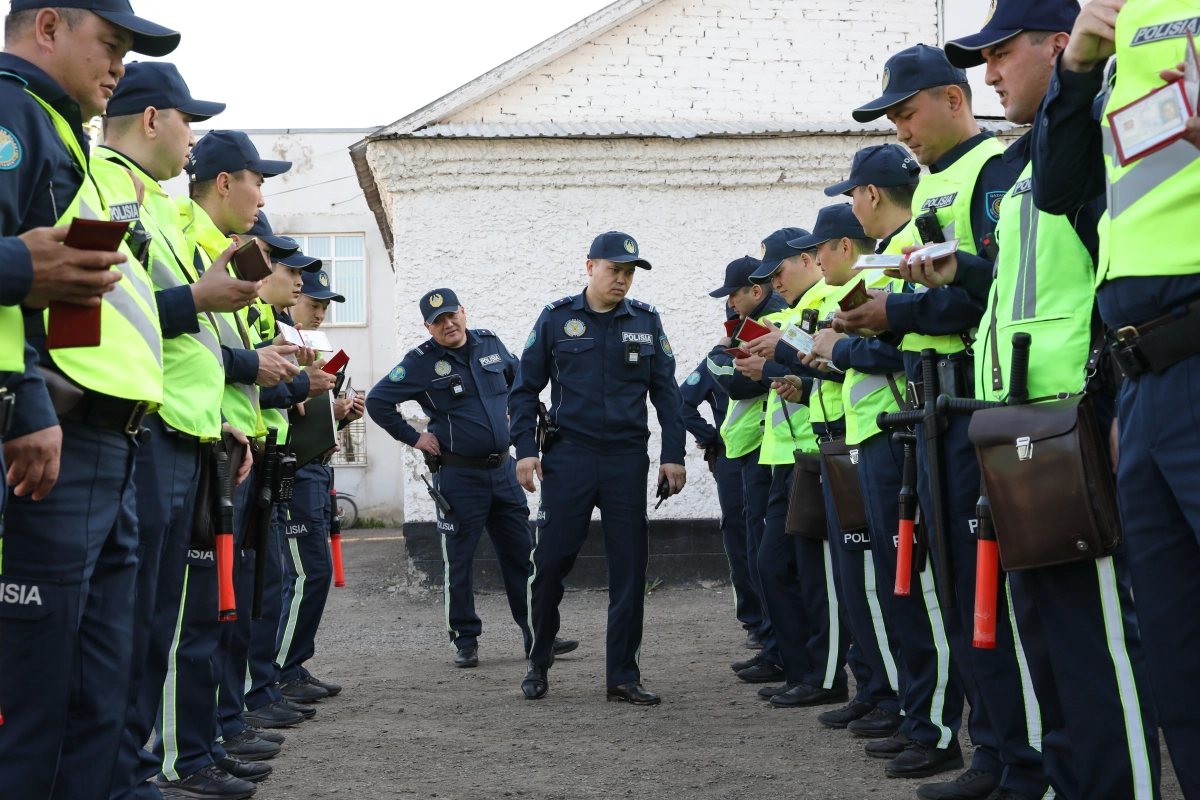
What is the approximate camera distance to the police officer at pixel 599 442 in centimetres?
654

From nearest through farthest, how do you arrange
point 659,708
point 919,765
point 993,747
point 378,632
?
point 993,747 → point 919,765 → point 659,708 → point 378,632

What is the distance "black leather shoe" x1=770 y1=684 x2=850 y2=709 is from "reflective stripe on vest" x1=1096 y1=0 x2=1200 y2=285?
13.1 feet

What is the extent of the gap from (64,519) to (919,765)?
3256mm

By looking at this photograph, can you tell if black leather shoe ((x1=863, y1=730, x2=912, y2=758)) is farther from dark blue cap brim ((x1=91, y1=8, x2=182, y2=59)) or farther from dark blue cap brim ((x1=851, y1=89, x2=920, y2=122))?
dark blue cap brim ((x1=91, y1=8, x2=182, y2=59))

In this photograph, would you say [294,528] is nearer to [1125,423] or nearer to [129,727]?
[129,727]

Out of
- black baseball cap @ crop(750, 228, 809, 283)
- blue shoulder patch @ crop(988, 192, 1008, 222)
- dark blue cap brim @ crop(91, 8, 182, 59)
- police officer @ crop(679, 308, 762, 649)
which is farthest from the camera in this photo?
police officer @ crop(679, 308, 762, 649)

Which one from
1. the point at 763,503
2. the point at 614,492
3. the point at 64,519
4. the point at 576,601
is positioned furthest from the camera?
the point at 576,601

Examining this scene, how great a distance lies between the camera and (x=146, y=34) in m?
3.03

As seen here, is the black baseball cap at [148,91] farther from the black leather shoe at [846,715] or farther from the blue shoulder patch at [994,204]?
the black leather shoe at [846,715]

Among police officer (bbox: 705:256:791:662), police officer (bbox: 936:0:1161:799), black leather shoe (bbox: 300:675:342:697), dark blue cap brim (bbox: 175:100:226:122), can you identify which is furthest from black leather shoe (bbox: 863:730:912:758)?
dark blue cap brim (bbox: 175:100:226:122)

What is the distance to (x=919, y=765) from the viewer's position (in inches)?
176

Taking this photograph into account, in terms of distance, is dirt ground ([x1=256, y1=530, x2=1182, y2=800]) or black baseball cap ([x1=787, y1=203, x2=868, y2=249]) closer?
dirt ground ([x1=256, y1=530, x2=1182, y2=800])

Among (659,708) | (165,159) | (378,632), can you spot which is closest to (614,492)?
(659,708)

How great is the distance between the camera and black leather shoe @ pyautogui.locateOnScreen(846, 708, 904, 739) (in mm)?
5254
